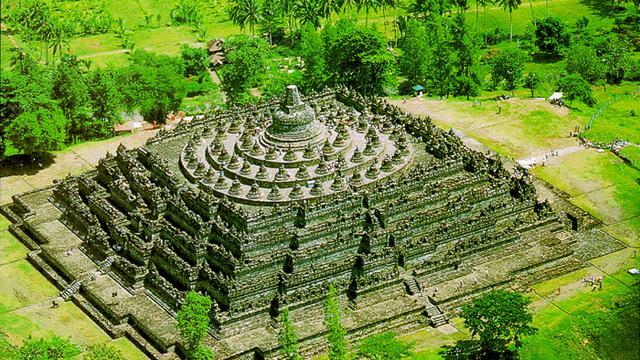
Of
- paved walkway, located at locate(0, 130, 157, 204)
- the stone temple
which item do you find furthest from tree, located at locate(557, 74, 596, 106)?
paved walkway, located at locate(0, 130, 157, 204)

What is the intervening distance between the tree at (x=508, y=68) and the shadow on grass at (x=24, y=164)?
5087 centimetres

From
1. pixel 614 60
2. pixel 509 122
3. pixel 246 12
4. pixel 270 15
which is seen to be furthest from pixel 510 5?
pixel 246 12

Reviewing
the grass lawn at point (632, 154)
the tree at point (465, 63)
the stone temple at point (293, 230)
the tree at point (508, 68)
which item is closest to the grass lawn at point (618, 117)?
the grass lawn at point (632, 154)

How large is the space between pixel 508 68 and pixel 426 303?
49.6 meters

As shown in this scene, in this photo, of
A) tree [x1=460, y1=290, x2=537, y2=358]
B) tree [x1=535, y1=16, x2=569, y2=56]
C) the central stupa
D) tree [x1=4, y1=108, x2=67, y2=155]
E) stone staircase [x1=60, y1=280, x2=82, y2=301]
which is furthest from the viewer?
tree [x1=535, y1=16, x2=569, y2=56]

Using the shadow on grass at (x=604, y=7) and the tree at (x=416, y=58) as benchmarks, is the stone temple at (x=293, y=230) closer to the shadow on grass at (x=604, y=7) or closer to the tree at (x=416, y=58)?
the tree at (x=416, y=58)

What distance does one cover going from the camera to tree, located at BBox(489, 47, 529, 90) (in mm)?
106688

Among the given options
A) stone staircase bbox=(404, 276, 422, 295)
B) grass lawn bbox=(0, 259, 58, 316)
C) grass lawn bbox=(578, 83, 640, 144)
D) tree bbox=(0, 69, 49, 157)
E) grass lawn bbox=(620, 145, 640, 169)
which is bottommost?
grass lawn bbox=(578, 83, 640, 144)

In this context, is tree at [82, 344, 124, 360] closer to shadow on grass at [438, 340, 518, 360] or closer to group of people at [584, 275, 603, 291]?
shadow on grass at [438, 340, 518, 360]

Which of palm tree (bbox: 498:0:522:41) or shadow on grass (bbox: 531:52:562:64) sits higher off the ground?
palm tree (bbox: 498:0:522:41)

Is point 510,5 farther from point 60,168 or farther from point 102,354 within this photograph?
point 102,354

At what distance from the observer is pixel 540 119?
93625 mm

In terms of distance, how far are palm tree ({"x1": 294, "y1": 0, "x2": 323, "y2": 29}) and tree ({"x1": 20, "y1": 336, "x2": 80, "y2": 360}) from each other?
72305mm

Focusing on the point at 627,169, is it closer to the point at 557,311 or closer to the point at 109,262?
the point at 557,311
